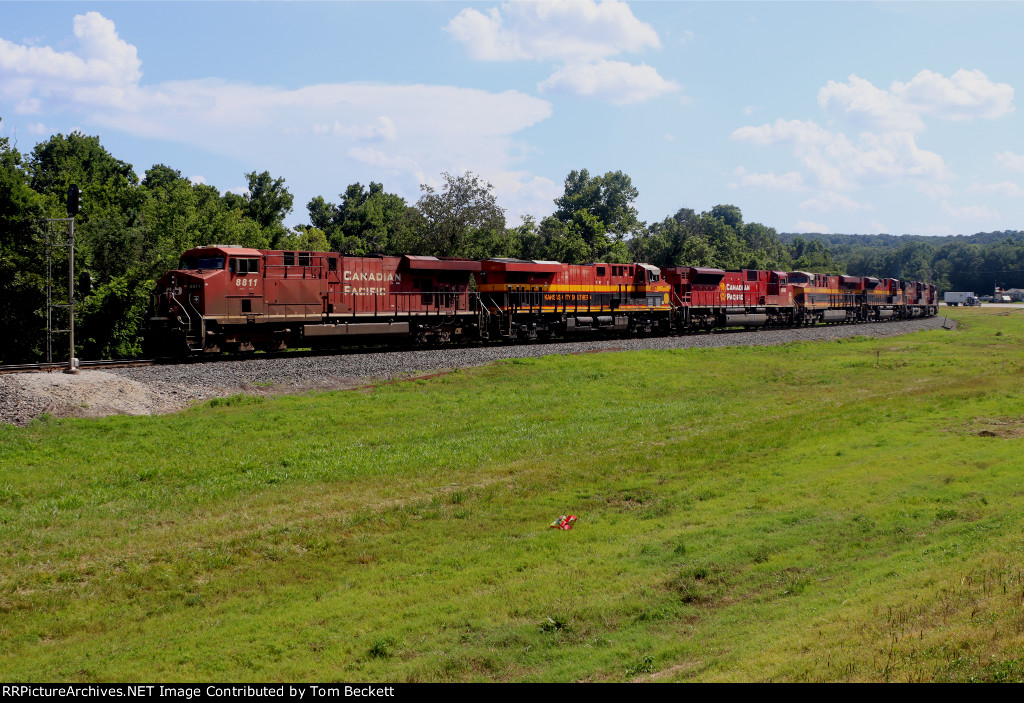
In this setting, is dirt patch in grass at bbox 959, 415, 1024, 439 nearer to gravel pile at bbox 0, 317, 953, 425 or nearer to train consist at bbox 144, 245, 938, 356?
gravel pile at bbox 0, 317, 953, 425

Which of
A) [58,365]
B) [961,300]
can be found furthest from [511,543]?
[961,300]

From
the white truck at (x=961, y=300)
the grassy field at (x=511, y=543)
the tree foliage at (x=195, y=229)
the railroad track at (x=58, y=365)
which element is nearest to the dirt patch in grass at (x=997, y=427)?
the grassy field at (x=511, y=543)

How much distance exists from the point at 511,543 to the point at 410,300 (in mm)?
23575

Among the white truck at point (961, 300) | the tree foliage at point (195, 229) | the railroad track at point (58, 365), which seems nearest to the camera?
the railroad track at point (58, 365)

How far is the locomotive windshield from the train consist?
0.04 meters

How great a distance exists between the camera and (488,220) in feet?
232

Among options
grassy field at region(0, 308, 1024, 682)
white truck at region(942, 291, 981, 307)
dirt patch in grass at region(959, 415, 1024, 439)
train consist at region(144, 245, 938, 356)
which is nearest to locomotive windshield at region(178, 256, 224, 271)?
train consist at region(144, 245, 938, 356)

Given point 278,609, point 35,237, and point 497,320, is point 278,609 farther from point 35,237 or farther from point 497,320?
point 35,237

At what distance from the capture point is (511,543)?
12555 mm

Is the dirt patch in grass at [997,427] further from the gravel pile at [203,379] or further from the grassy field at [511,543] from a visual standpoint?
the gravel pile at [203,379]

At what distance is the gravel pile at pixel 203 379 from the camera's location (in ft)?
68.1

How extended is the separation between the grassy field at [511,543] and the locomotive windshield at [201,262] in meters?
7.96

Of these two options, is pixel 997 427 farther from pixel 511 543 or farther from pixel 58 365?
pixel 58 365

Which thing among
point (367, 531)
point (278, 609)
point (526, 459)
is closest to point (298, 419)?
point (526, 459)
